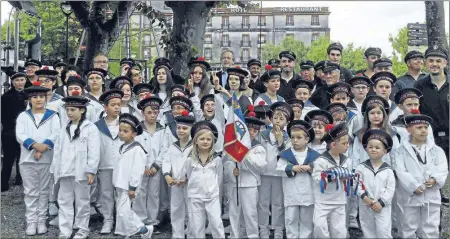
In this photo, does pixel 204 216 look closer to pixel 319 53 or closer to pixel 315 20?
pixel 319 53

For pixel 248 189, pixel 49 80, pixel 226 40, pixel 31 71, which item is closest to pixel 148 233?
pixel 248 189

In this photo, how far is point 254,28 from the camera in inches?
3157

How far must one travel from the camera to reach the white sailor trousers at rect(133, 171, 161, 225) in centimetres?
778

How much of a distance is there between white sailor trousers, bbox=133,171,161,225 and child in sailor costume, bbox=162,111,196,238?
468 millimetres

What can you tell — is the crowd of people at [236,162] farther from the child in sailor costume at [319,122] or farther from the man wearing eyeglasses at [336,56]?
the man wearing eyeglasses at [336,56]

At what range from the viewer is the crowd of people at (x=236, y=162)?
6883mm

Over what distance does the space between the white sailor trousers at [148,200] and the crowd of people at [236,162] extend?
15mm

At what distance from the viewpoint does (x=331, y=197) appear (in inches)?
265

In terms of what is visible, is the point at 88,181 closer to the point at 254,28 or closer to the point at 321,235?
the point at 321,235

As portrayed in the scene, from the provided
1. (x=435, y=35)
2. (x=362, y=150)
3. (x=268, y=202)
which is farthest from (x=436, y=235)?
(x=435, y=35)

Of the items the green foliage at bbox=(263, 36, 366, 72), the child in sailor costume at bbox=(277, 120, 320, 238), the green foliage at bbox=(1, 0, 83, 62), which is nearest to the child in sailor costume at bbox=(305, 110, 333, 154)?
the child in sailor costume at bbox=(277, 120, 320, 238)

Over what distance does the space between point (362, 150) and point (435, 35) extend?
581cm

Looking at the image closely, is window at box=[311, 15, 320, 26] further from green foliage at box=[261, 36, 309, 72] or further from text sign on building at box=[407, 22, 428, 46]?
text sign on building at box=[407, 22, 428, 46]

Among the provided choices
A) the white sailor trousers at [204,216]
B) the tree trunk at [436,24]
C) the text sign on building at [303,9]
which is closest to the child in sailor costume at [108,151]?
the white sailor trousers at [204,216]
